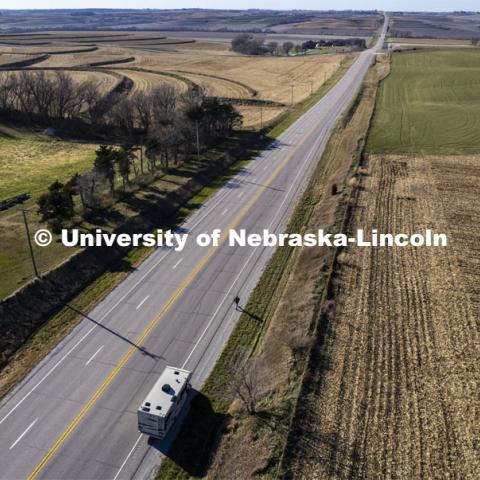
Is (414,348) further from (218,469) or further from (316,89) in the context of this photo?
(316,89)

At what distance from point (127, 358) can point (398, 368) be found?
19507 mm

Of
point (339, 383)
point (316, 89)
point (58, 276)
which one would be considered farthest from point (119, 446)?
point (316, 89)

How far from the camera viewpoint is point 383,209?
193 ft

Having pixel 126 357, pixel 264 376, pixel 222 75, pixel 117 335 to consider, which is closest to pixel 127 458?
pixel 126 357

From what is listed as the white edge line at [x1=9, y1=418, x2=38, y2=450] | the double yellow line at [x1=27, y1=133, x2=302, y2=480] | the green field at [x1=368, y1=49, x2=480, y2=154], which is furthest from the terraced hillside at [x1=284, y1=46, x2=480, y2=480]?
the green field at [x1=368, y1=49, x2=480, y2=154]

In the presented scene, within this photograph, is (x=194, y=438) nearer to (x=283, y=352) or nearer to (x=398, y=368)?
(x=283, y=352)

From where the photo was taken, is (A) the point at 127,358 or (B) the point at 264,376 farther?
(A) the point at 127,358

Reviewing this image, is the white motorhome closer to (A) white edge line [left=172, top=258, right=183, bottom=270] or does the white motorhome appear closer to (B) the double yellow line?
(B) the double yellow line

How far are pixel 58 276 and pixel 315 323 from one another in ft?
77.9

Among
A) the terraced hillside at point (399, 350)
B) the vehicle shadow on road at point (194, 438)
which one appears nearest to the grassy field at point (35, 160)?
the vehicle shadow on road at point (194, 438)

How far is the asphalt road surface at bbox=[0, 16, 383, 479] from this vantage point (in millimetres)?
27812

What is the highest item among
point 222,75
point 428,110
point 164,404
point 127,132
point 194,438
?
point 222,75

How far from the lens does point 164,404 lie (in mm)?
28438

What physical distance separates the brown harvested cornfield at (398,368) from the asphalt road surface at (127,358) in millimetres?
8620
